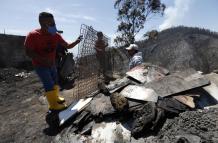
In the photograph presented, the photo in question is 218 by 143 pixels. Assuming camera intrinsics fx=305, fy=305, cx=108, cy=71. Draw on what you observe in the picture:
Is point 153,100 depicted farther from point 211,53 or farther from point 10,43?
point 10,43

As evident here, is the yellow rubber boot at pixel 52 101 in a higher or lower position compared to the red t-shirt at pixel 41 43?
lower

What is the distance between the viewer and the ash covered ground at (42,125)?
155 inches

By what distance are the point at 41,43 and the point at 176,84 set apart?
245 cm

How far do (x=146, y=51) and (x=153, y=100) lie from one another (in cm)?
1114

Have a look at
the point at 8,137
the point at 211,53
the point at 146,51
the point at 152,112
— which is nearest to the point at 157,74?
the point at 152,112

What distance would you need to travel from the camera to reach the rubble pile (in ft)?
13.5

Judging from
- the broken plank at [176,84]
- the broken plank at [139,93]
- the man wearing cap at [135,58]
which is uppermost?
the man wearing cap at [135,58]

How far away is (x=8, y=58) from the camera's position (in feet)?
48.2

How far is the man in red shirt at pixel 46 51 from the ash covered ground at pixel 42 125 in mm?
586

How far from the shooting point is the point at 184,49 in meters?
14.1

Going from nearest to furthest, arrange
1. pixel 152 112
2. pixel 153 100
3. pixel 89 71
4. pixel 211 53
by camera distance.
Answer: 1. pixel 152 112
2. pixel 153 100
3. pixel 89 71
4. pixel 211 53

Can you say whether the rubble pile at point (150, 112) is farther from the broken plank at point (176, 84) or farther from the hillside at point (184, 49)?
the hillside at point (184, 49)

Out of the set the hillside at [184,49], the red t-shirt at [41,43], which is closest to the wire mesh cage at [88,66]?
the red t-shirt at [41,43]

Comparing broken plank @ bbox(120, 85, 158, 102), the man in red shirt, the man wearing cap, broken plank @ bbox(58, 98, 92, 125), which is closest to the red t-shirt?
the man in red shirt
